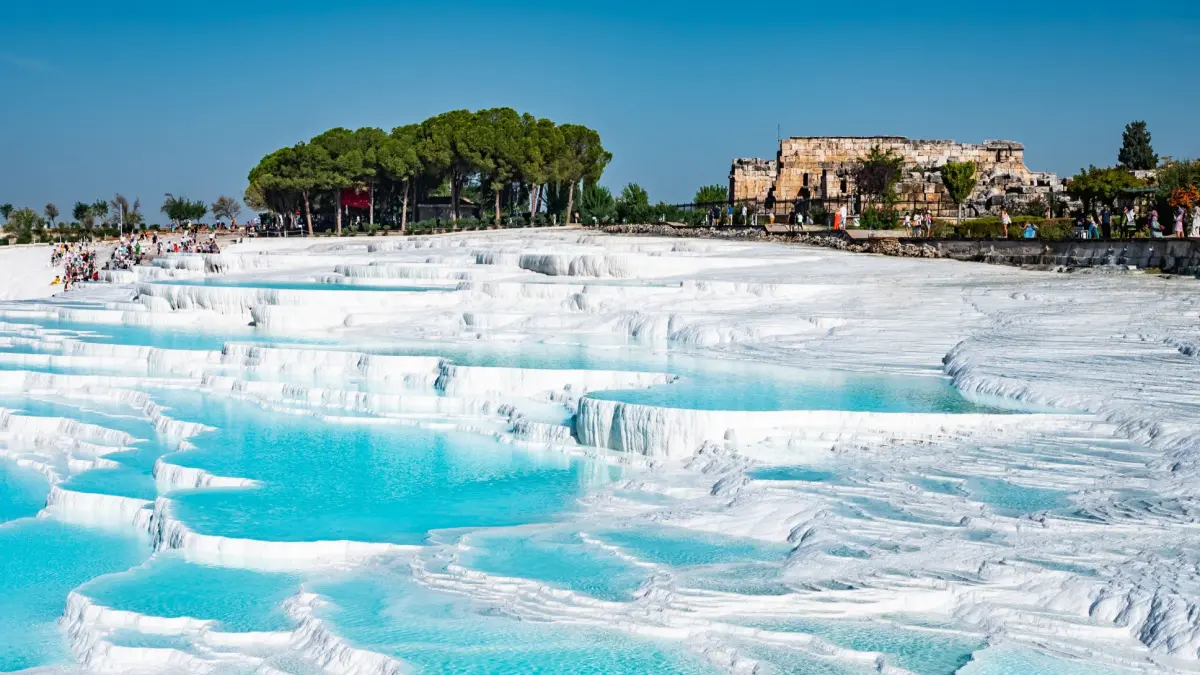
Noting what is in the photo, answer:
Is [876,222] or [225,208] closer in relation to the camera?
[876,222]

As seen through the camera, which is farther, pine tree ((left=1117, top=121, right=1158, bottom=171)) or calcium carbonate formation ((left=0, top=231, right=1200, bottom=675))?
pine tree ((left=1117, top=121, right=1158, bottom=171))

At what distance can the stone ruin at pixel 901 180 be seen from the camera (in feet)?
118

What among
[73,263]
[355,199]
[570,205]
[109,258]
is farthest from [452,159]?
[73,263]

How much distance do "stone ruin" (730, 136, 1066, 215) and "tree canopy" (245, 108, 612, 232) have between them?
5.98 m

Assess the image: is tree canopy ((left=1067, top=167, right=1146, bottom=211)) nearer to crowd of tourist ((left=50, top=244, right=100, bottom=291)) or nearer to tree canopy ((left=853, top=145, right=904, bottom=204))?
tree canopy ((left=853, top=145, right=904, bottom=204))

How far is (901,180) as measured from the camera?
36.2 m

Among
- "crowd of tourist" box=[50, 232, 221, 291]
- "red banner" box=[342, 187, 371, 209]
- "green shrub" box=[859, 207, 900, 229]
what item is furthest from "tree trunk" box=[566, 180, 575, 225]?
"green shrub" box=[859, 207, 900, 229]

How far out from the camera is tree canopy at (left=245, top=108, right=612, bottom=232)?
41.4 meters

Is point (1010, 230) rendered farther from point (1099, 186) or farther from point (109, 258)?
point (109, 258)

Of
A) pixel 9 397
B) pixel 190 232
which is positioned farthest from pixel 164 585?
pixel 190 232

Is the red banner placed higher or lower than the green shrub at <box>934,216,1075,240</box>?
higher

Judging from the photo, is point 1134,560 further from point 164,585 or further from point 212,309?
point 212,309

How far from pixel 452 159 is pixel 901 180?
15.3 meters

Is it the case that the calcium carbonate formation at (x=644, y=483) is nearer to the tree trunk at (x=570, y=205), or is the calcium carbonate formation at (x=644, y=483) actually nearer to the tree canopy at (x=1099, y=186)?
the tree canopy at (x=1099, y=186)
